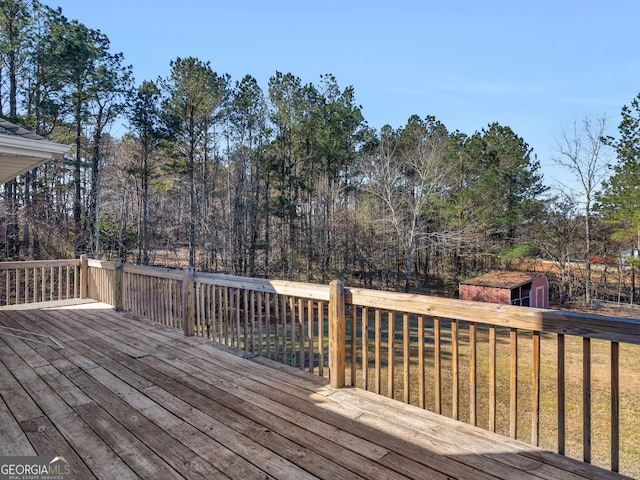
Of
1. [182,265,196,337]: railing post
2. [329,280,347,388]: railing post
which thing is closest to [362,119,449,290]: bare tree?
[182,265,196,337]: railing post

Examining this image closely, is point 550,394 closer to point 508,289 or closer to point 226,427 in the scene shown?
point 508,289

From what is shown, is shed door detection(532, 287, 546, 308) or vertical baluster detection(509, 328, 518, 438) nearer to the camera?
vertical baluster detection(509, 328, 518, 438)

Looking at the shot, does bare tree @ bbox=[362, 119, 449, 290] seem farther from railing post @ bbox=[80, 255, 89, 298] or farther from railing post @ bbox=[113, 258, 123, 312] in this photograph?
railing post @ bbox=[113, 258, 123, 312]

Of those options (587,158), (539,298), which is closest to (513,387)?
(539,298)

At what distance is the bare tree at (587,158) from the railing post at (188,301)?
20069 mm

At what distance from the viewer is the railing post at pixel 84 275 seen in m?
6.54

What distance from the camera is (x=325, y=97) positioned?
60.6 ft

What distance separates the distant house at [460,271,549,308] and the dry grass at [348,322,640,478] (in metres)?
3.40

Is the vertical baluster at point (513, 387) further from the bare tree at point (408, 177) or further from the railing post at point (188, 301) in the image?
the bare tree at point (408, 177)

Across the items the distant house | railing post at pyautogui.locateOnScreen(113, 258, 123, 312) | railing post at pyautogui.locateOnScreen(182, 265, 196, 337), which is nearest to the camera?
railing post at pyautogui.locateOnScreen(182, 265, 196, 337)

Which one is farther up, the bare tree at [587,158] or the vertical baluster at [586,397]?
the bare tree at [587,158]

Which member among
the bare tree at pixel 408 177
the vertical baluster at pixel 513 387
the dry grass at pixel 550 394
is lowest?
the dry grass at pixel 550 394

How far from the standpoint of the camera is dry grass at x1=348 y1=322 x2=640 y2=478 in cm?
635

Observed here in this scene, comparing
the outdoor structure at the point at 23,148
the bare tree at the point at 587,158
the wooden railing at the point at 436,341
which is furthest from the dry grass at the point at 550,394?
the bare tree at the point at 587,158
